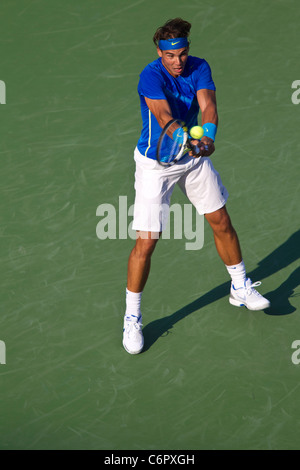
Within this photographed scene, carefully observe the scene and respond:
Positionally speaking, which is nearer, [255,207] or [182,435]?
[182,435]

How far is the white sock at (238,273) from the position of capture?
20.1 feet

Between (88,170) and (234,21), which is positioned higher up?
(234,21)

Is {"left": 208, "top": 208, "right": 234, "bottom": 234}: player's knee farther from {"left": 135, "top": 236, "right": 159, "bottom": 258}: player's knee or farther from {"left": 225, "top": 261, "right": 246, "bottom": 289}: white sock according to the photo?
{"left": 135, "top": 236, "right": 159, "bottom": 258}: player's knee

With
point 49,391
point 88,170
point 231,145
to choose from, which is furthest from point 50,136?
point 49,391

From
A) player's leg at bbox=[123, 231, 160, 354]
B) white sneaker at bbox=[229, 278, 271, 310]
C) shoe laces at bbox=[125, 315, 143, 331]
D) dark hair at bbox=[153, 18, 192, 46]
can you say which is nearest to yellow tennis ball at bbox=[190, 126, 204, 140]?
dark hair at bbox=[153, 18, 192, 46]

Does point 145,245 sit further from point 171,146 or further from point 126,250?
point 126,250

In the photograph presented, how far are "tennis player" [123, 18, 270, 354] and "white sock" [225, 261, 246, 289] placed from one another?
0.14 m

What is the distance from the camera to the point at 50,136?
26.9ft

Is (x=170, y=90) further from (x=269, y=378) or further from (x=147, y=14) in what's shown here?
(x=147, y=14)

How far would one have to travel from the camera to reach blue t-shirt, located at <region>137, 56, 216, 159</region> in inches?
219

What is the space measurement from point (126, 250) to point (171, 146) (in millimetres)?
1653

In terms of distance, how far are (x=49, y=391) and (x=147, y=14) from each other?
18.3ft

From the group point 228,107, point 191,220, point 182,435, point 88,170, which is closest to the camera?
point 182,435

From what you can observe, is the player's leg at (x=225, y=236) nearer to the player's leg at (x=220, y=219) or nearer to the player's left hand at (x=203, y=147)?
the player's leg at (x=220, y=219)
